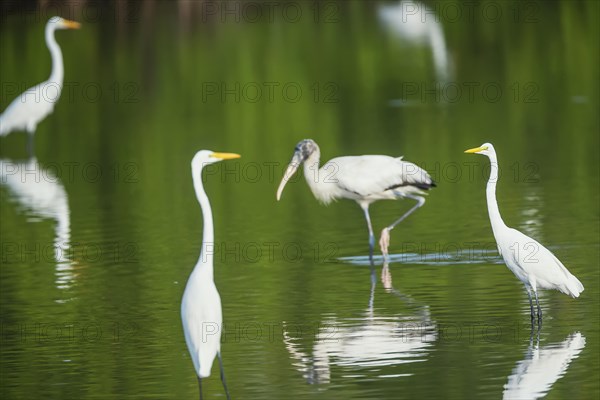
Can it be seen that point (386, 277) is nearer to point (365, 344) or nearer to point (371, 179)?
point (371, 179)

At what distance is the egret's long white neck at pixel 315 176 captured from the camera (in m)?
15.5

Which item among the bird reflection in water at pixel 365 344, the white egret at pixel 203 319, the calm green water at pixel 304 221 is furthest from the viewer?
the calm green water at pixel 304 221

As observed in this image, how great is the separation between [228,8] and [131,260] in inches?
1423

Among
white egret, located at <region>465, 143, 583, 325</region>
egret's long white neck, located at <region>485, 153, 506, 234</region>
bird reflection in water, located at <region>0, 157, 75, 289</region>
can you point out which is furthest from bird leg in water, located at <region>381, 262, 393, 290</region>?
bird reflection in water, located at <region>0, 157, 75, 289</region>

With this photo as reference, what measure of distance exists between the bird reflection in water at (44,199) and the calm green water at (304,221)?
0.06 metres

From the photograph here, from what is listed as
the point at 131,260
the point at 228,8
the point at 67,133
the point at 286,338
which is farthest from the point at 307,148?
the point at 228,8

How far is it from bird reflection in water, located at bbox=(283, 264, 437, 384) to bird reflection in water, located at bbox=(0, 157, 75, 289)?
352 centimetres

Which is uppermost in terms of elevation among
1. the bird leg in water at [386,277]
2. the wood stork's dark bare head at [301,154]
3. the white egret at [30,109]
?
the white egret at [30,109]

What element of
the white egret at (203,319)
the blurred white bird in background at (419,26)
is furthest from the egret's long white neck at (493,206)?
the blurred white bird in background at (419,26)

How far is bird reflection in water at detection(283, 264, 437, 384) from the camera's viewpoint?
407 inches

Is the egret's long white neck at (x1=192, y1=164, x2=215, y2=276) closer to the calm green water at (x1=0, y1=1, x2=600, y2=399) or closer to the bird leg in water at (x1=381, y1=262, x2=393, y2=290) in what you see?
the calm green water at (x1=0, y1=1, x2=600, y2=399)

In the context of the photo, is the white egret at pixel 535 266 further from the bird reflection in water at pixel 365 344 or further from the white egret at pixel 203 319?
the white egret at pixel 203 319

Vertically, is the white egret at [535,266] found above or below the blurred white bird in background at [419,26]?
below

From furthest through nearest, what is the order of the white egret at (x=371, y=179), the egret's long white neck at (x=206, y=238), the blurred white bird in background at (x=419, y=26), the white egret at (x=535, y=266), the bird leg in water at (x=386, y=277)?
the blurred white bird in background at (x=419, y=26) < the white egret at (x=371, y=179) < the bird leg in water at (x=386, y=277) < the white egret at (x=535, y=266) < the egret's long white neck at (x=206, y=238)
